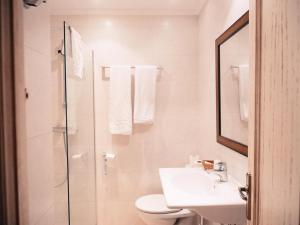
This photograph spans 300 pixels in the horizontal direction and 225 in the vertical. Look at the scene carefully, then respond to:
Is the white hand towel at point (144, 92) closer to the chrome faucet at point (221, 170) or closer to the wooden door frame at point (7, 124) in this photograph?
the chrome faucet at point (221, 170)

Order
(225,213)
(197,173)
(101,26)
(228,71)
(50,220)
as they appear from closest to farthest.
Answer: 1. (50,220)
2. (225,213)
3. (228,71)
4. (197,173)
5. (101,26)

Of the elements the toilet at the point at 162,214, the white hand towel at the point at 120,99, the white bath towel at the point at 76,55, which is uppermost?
the white bath towel at the point at 76,55

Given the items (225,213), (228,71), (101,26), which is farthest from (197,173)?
(101,26)

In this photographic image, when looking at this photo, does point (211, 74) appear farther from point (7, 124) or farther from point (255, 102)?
point (7, 124)

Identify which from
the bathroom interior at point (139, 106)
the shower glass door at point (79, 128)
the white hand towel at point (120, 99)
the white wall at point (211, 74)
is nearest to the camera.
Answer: the white wall at point (211, 74)

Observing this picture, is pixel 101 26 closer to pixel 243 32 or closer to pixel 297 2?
pixel 243 32

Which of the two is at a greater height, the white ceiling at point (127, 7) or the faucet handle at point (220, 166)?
the white ceiling at point (127, 7)

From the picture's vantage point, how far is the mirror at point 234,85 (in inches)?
54.9

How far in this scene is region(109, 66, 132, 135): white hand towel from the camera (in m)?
2.35

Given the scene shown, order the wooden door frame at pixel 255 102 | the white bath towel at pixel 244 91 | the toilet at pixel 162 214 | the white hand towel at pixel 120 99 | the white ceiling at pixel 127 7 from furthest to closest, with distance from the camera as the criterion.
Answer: the white hand towel at pixel 120 99
the white ceiling at pixel 127 7
the toilet at pixel 162 214
the white bath towel at pixel 244 91
the wooden door frame at pixel 255 102

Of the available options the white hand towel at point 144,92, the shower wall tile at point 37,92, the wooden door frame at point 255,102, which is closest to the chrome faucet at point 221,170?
the wooden door frame at point 255,102

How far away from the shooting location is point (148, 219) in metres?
2.03

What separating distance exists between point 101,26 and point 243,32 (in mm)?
1566

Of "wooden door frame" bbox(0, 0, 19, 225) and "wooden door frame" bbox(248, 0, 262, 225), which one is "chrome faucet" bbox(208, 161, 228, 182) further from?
"wooden door frame" bbox(0, 0, 19, 225)
